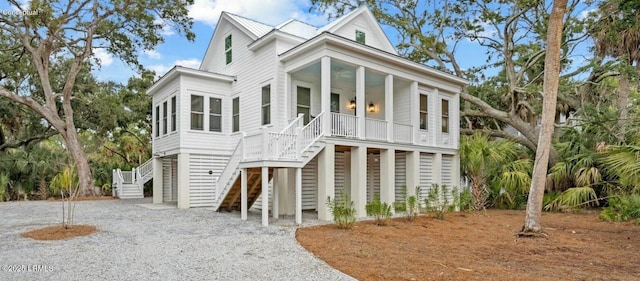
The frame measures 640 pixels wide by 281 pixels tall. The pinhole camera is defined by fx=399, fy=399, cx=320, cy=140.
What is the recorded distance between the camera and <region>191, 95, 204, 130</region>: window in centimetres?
1459

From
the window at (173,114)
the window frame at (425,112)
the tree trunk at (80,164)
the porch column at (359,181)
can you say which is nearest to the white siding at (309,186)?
the porch column at (359,181)

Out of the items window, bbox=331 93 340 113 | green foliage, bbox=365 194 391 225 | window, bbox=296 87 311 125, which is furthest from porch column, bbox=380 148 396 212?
window, bbox=331 93 340 113

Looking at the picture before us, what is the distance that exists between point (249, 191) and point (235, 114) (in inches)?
162

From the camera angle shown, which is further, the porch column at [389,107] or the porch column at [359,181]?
the porch column at [389,107]

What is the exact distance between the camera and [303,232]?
8.98 m

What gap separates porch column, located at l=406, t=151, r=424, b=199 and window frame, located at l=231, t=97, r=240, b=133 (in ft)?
21.1

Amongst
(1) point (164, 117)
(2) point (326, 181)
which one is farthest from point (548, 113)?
(1) point (164, 117)

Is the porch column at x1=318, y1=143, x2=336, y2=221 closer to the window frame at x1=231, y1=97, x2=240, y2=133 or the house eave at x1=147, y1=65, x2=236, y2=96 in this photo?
the window frame at x1=231, y1=97, x2=240, y2=133

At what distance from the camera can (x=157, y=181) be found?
54.4ft

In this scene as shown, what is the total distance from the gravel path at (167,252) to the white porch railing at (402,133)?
5.08m

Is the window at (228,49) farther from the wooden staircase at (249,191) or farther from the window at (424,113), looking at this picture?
the window at (424,113)

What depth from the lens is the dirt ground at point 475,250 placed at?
571 centimetres

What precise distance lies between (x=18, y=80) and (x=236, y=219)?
18.8 m

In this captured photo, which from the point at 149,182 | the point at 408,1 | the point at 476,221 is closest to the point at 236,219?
the point at 476,221
